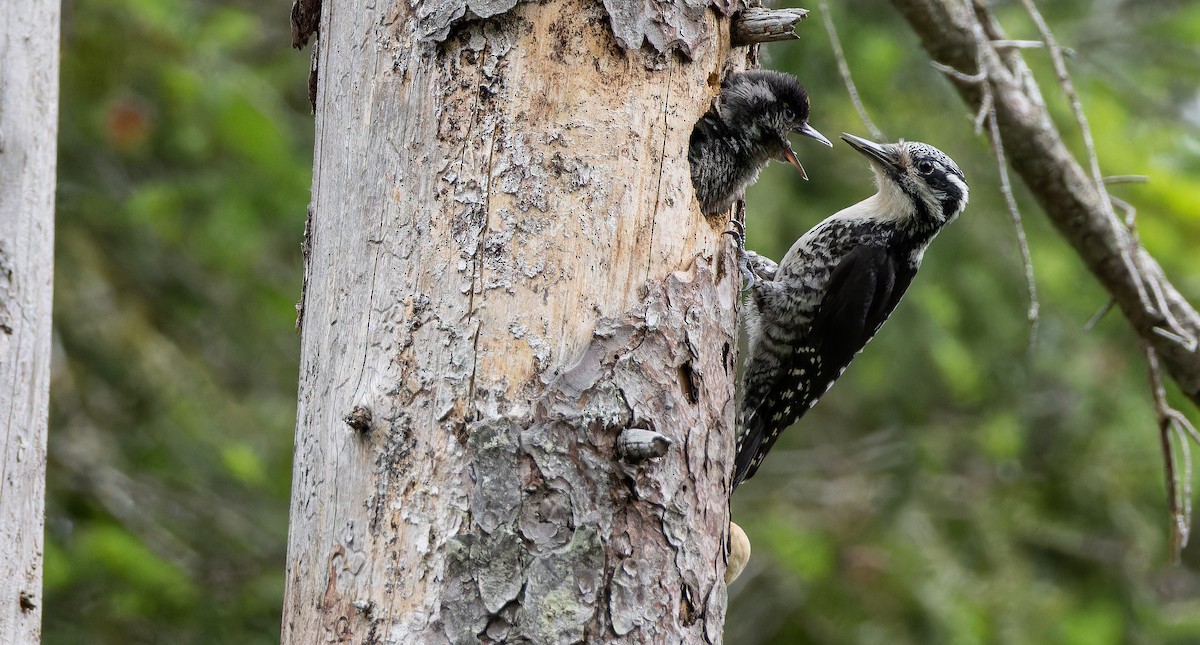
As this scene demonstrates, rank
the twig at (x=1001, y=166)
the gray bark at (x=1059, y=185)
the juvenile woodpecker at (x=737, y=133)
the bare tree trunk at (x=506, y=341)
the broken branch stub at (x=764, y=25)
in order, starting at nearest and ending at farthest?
the bare tree trunk at (x=506, y=341), the broken branch stub at (x=764, y=25), the juvenile woodpecker at (x=737, y=133), the twig at (x=1001, y=166), the gray bark at (x=1059, y=185)

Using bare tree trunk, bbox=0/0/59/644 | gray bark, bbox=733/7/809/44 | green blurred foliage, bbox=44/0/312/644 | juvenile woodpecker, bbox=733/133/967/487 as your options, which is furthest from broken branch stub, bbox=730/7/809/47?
green blurred foliage, bbox=44/0/312/644

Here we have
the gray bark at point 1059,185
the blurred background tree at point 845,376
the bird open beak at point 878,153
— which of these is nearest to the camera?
the gray bark at point 1059,185

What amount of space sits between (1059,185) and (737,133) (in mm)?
1192

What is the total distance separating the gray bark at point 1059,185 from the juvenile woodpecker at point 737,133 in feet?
2.38

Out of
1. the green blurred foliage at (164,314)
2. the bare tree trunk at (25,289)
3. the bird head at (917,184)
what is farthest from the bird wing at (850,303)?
the bare tree trunk at (25,289)

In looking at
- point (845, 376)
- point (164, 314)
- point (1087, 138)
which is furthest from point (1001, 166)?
point (164, 314)

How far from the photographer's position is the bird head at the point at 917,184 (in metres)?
4.07

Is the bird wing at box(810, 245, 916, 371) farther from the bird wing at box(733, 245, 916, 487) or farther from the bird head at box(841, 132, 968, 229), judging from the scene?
the bird head at box(841, 132, 968, 229)

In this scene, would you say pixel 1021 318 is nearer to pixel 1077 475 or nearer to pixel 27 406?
pixel 1077 475

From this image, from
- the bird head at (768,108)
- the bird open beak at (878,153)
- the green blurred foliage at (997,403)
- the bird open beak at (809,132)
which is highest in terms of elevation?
the bird head at (768,108)

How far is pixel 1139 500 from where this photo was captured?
5.53 metres

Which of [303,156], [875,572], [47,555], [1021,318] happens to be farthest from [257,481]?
[1021,318]

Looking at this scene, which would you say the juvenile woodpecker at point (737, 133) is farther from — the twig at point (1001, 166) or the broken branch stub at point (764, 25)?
the twig at point (1001, 166)

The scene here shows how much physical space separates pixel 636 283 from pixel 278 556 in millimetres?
3042
